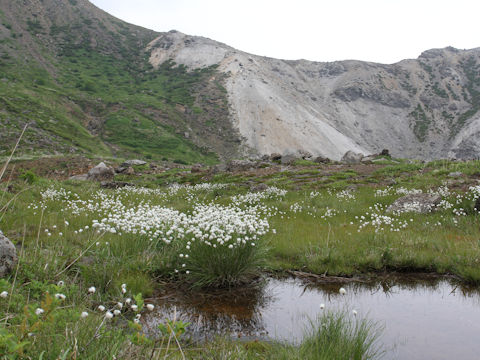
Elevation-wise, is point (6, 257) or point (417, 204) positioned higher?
point (417, 204)

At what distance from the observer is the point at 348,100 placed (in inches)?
4205

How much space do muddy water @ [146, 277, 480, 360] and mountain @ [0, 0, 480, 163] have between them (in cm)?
3901

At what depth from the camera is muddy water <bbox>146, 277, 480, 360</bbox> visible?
3.94m

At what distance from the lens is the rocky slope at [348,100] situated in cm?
7312

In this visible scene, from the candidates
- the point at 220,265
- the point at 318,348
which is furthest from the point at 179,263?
the point at 318,348

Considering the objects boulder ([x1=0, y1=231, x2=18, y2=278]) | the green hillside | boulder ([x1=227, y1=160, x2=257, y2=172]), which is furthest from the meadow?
the green hillside

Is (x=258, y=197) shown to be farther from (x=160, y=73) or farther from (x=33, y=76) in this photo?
(x=160, y=73)

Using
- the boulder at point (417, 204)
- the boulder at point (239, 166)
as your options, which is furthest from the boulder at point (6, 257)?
the boulder at point (239, 166)

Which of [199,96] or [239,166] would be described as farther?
[199,96]

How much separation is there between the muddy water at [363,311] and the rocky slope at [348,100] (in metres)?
61.1

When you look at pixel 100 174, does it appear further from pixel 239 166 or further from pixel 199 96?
pixel 199 96

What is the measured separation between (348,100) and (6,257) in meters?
111

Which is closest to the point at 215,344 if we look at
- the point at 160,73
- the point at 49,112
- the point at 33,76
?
the point at 49,112

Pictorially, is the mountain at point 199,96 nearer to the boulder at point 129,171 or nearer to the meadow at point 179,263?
the boulder at point 129,171
